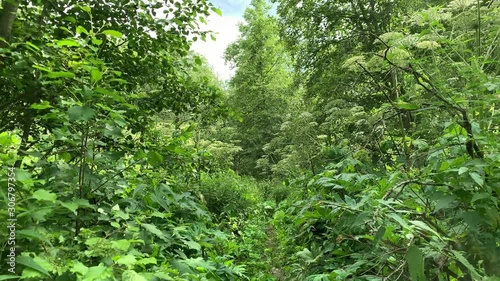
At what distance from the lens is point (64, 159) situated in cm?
180

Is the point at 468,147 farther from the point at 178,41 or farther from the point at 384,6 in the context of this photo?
the point at 384,6

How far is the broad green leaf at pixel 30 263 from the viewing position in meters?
1.07

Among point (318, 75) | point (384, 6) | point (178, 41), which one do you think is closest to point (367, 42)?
point (384, 6)

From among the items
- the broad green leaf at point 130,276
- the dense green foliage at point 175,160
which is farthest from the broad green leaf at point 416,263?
the broad green leaf at point 130,276

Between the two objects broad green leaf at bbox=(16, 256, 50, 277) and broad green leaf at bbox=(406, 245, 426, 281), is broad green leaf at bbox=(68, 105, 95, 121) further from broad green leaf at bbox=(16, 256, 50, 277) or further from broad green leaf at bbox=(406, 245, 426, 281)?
broad green leaf at bbox=(406, 245, 426, 281)

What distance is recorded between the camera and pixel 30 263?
108cm

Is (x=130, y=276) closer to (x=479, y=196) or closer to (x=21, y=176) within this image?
(x=21, y=176)

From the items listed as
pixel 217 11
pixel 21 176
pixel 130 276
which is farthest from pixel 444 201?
pixel 217 11

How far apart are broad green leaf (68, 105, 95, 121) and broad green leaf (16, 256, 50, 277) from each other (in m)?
0.57

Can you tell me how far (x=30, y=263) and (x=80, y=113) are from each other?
63 centimetres

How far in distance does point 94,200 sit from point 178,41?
6.31 ft

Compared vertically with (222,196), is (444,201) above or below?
below

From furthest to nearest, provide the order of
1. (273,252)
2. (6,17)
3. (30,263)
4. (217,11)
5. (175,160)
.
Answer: (273,252) < (217,11) < (6,17) < (175,160) < (30,263)

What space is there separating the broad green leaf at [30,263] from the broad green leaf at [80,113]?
0.57 m
